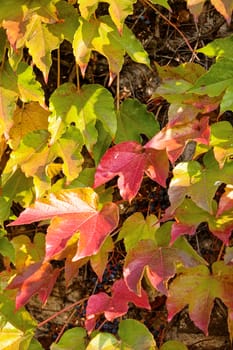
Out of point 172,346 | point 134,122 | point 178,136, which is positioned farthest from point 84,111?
point 172,346

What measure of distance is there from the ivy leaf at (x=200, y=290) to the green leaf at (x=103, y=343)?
0.18m

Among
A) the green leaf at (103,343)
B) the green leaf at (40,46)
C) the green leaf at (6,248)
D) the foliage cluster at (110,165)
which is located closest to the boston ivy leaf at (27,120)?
the foliage cluster at (110,165)

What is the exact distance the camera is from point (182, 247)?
146 centimetres

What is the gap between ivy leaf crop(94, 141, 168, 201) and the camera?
4.40ft

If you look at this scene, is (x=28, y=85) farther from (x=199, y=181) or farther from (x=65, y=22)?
(x=199, y=181)

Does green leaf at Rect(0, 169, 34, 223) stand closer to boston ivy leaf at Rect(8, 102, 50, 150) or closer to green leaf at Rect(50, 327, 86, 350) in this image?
boston ivy leaf at Rect(8, 102, 50, 150)

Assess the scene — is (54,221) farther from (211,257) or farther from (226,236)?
(211,257)

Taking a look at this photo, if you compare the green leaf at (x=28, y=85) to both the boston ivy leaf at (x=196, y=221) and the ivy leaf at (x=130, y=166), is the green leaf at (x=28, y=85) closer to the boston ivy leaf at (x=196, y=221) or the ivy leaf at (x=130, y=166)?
the ivy leaf at (x=130, y=166)

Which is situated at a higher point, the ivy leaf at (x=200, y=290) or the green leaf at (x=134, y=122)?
the green leaf at (x=134, y=122)

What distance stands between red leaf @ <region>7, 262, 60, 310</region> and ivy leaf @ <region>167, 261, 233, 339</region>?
325 mm

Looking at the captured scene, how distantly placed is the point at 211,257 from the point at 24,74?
67 centimetres

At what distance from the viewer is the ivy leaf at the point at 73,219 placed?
1.32 metres

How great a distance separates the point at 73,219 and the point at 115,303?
9.0 inches

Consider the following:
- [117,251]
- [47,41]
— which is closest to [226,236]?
[117,251]
